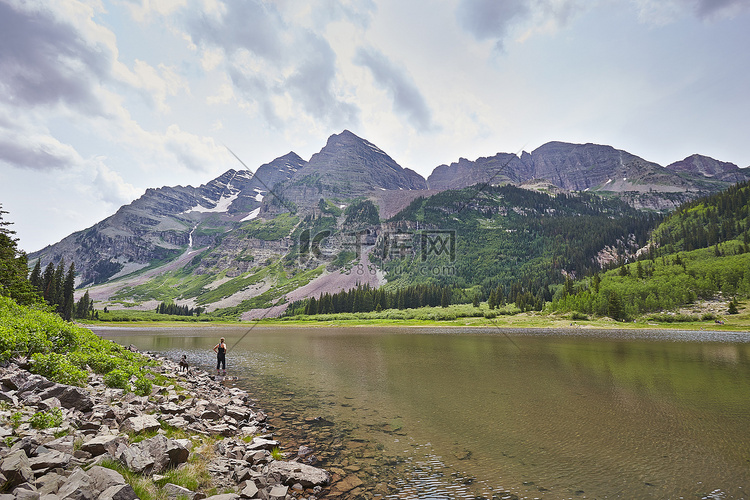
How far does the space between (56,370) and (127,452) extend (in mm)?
9076

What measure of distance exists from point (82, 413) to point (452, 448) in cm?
1338

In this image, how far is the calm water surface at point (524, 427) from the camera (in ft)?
35.9

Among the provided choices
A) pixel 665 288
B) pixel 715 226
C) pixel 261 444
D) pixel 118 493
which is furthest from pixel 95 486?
pixel 715 226

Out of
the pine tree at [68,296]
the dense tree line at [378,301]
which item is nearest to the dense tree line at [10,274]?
the pine tree at [68,296]

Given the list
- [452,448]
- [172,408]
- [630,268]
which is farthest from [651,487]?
[630,268]

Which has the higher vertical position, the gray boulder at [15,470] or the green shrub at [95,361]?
the gray boulder at [15,470]

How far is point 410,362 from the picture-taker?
38219 millimetres

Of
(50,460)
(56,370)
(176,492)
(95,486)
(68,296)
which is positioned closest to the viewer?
(95,486)

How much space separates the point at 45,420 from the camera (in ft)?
29.4

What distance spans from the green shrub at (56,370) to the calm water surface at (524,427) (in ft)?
29.3

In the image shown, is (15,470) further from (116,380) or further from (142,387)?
(142,387)

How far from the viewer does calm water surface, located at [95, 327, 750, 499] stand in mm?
10945

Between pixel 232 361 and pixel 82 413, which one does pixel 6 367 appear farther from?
pixel 232 361

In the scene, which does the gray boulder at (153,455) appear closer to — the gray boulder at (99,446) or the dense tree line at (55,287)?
the gray boulder at (99,446)
